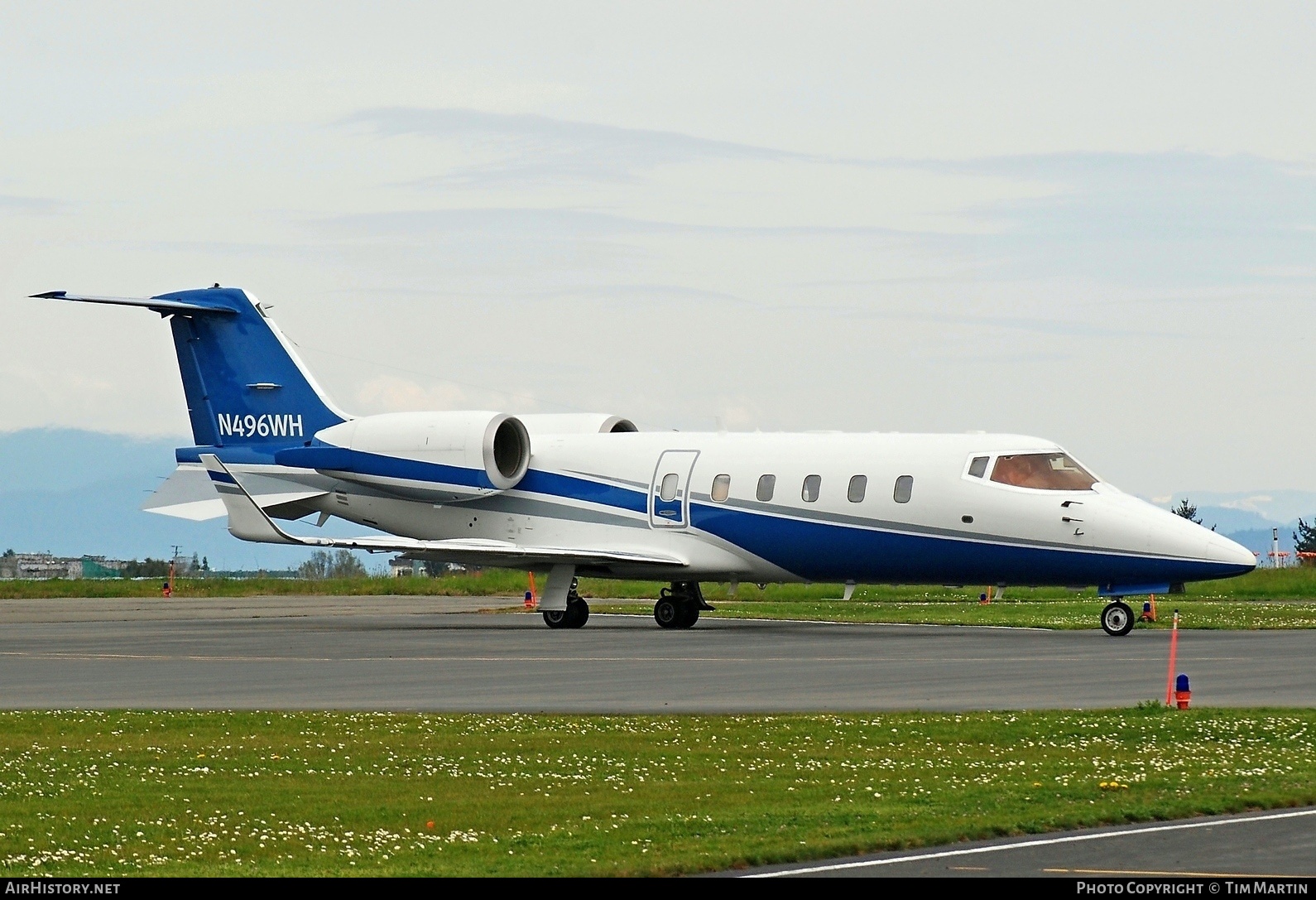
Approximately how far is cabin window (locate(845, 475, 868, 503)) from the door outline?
149 inches

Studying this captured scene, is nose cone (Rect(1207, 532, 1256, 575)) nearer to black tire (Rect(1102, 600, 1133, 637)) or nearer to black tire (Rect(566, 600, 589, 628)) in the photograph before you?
black tire (Rect(1102, 600, 1133, 637))

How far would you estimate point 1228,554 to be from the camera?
35.0 m

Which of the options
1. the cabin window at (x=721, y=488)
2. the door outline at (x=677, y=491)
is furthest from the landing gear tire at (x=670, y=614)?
the cabin window at (x=721, y=488)

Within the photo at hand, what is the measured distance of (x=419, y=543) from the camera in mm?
39688

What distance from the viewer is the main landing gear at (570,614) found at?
4103 cm

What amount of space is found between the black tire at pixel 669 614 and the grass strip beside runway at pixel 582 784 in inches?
821

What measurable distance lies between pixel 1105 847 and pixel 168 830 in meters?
5.96

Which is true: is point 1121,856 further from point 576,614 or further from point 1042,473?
point 576,614

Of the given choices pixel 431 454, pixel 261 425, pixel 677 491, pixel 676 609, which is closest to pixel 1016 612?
pixel 676 609

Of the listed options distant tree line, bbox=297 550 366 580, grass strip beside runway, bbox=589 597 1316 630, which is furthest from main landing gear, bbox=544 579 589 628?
distant tree line, bbox=297 550 366 580

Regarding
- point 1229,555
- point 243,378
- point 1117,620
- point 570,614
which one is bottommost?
point 570,614

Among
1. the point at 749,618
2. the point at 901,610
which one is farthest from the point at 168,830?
the point at 901,610

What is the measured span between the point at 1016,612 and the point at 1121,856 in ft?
113

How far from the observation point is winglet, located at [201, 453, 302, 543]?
41.5 m
